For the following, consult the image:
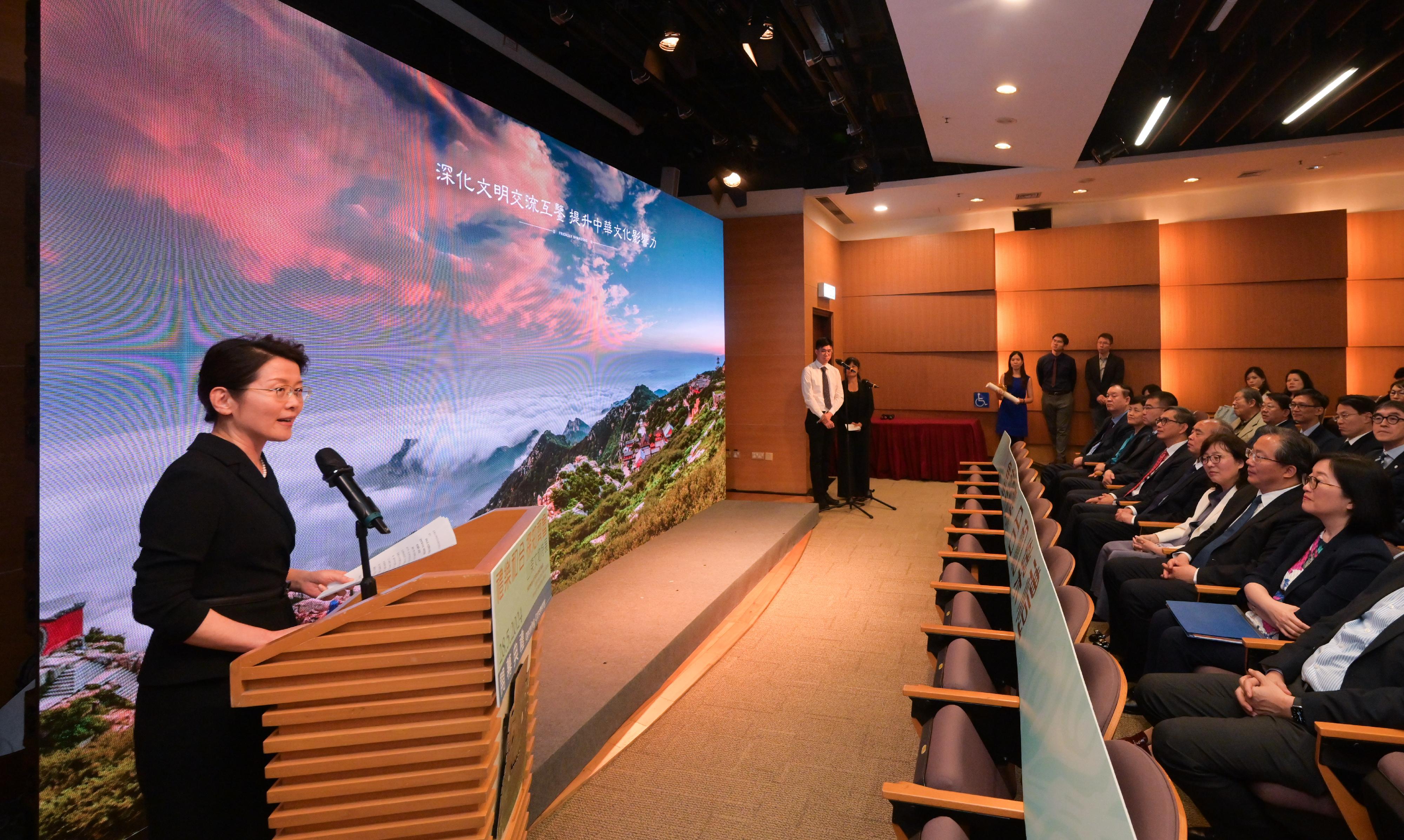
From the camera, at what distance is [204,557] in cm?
134

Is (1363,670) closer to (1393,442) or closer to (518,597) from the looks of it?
(518,597)

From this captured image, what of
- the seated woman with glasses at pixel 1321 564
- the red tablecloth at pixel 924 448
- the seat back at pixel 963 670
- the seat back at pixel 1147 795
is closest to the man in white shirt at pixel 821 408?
the red tablecloth at pixel 924 448

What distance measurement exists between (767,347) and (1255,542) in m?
5.13

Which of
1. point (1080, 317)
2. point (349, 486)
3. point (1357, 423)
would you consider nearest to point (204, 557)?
point (349, 486)

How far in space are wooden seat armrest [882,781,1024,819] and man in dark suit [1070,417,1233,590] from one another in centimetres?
297

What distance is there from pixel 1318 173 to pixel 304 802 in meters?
10.2

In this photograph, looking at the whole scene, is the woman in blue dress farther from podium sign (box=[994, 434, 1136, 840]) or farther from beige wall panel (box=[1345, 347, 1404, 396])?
podium sign (box=[994, 434, 1136, 840])

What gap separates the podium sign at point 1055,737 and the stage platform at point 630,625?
59.5 inches

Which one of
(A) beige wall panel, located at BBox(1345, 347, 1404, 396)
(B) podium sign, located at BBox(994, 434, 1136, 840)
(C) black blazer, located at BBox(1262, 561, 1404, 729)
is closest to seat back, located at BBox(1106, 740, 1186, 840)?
(B) podium sign, located at BBox(994, 434, 1136, 840)

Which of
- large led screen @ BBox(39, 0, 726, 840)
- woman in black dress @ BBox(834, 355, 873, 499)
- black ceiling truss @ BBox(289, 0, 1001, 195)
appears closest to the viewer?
large led screen @ BBox(39, 0, 726, 840)

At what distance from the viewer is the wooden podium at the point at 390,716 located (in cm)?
123

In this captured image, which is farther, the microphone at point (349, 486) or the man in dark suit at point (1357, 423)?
the man in dark suit at point (1357, 423)

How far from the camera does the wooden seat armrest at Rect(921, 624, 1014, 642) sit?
2.48 m

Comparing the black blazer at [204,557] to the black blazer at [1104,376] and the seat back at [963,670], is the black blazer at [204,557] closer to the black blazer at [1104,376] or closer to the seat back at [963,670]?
the seat back at [963,670]
